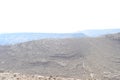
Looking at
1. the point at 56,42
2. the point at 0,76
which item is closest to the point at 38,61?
the point at 56,42

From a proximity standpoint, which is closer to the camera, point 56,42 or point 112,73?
point 112,73

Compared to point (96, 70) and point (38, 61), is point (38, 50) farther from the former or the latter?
point (96, 70)

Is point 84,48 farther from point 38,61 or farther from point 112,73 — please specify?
point 112,73

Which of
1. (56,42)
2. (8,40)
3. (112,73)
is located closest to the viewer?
(112,73)

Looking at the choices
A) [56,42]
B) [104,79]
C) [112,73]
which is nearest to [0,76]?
[104,79]

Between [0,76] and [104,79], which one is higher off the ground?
[0,76]

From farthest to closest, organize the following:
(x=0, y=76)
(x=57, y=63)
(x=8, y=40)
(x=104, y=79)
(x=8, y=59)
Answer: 1. (x=8, y=40)
2. (x=8, y=59)
3. (x=57, y=63)
4. (x=104, y=79)
5. (x=0, y=76)
